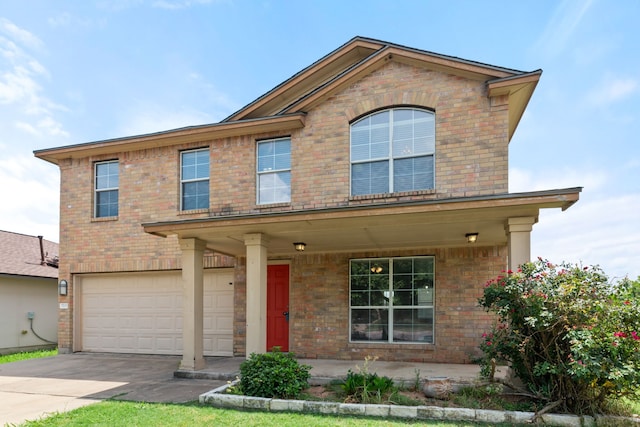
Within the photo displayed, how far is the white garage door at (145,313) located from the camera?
1050cm

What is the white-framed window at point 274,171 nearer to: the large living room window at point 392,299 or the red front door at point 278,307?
the red front door at point 278,307

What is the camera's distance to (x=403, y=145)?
29.6ft

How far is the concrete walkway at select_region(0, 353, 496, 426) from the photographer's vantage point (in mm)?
6430

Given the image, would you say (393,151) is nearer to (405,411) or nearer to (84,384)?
(405,411)

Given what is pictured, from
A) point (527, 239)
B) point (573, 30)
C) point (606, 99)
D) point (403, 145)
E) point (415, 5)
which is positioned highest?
point (415, 5)

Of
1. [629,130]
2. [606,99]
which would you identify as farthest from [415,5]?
[629,130]

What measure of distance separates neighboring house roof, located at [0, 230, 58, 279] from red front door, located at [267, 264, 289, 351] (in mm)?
8868

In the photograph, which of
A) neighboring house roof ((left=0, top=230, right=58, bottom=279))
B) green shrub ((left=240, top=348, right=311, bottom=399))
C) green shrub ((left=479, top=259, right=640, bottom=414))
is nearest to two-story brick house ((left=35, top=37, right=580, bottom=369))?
green shrub ((left=479, top=259, right=640, bottom=414))

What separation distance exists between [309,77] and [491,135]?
15.6ft

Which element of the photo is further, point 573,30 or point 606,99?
point 606,99

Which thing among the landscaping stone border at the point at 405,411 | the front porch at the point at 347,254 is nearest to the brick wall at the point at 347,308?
the front porch at the point at 347,254

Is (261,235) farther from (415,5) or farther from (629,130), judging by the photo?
(629,130)

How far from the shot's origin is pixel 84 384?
25.0 feet

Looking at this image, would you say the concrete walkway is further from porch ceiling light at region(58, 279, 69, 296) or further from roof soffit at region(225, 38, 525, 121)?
roof soffit at region(225, 38, 525, 121)
